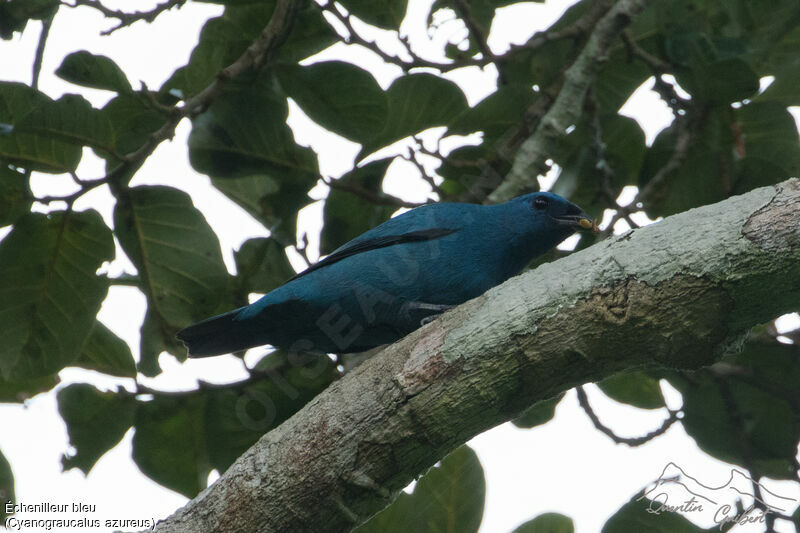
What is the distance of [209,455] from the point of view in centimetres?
455

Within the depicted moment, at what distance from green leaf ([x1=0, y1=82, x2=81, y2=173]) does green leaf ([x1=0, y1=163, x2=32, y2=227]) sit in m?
0.06

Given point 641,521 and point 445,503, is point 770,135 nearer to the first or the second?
point 641,521

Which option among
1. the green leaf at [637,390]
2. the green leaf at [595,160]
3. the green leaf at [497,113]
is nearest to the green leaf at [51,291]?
the green leaf at [497,113]

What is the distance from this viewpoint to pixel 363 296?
15.4ft

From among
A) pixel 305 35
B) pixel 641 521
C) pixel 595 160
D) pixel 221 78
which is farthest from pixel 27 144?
pixel 641 521

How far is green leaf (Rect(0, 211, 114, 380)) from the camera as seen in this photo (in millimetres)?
4402

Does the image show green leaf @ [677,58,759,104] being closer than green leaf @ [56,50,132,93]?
No

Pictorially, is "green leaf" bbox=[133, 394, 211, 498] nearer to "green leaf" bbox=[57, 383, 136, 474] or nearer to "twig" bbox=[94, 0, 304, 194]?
"green leaf" bbox=[57, 383, 136, 474]

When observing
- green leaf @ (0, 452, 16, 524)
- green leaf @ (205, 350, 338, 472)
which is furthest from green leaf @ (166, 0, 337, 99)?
green leaf @ (0, 452, 16, 524)

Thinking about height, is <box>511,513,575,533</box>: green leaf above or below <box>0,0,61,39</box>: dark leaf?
below

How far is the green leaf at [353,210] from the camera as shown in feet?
16.1

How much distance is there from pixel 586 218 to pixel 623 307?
2.30 m

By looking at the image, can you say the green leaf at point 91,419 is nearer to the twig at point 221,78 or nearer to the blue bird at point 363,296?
the blue bird at point 363,296

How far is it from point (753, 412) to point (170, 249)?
3.05 metres
